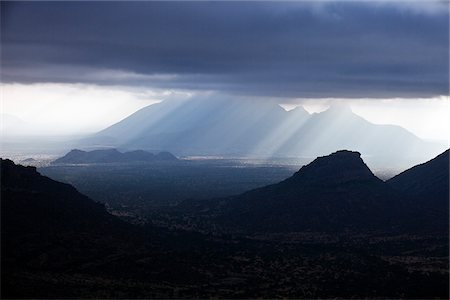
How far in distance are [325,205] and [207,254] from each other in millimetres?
49638

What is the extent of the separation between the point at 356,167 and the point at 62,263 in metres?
89.1

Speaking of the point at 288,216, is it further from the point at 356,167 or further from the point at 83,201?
the point at 83,201

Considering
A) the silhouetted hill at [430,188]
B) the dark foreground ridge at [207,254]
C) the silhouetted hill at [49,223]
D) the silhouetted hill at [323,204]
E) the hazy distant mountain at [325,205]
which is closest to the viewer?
the dark foreground ridge at [207,254]

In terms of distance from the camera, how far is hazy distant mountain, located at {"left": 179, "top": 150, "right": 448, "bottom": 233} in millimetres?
142875

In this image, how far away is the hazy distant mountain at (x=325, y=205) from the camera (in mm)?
142875

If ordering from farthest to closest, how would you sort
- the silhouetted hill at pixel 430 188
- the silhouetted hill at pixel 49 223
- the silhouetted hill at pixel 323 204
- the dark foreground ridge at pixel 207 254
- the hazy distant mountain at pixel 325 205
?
the silhouetted hill at pixel 430 188, the silhouetted hill at pixel 323 204, the hazy distant mountain at pixel 325 205, the silhouetted hill at pixel 49 223, the dark foreground ridge at pixel 207 254

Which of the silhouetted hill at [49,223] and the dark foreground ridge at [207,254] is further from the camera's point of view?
the silhouetted hill at [49,223]

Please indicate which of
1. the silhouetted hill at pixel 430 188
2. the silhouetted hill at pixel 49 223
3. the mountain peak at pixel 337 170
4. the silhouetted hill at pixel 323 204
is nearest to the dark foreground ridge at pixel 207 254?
the silhouetted hill at pixel 49 223

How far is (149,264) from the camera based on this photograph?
317 ft

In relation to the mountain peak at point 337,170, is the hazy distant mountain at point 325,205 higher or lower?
lower

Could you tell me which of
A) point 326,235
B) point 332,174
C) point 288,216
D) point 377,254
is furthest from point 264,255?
point 332,174

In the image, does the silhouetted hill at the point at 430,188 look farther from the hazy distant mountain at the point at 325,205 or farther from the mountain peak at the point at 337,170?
the mountain peak at the point at 337,170

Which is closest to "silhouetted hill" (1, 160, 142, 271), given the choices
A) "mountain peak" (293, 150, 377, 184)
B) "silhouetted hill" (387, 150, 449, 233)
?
"mountain peak" (293, 150, 377, 184)

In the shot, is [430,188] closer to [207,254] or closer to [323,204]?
[323,204]
